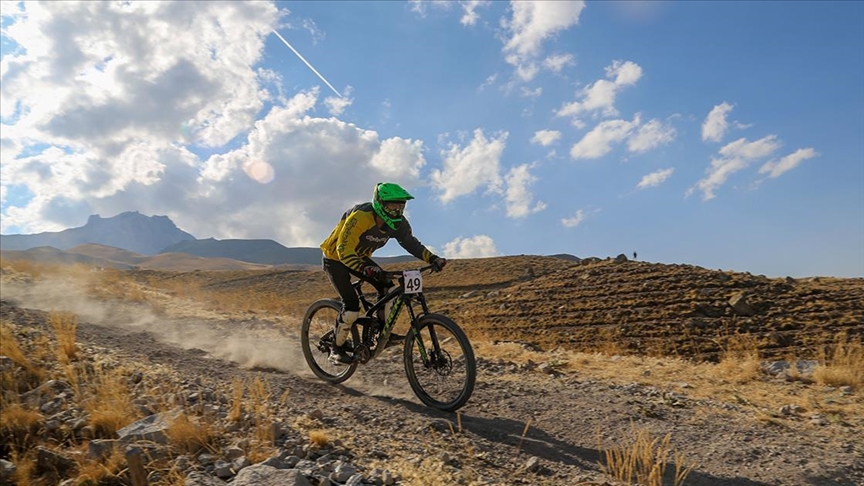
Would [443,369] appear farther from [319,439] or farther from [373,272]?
[319,439]

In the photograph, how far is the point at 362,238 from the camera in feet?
21.5

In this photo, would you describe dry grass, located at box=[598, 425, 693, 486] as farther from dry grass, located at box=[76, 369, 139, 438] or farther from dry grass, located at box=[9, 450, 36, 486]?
dry grass, located at box=[9, 450, 36, 486]

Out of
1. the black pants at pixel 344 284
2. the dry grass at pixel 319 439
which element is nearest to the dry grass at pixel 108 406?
the dry grass at pixel 319 439

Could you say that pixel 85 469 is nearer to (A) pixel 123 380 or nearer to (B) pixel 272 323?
(A) pixel 123 380

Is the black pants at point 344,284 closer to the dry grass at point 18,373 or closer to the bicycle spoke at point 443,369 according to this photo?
the bicycle spoke at point 443,369

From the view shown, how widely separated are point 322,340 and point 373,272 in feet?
5.60

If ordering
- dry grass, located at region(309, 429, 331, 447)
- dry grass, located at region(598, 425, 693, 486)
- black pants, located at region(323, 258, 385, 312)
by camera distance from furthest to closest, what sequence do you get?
black pants, located at region(323, 258, 385, 312) < dry grass, located at region(309, 429, 331, 447) < dry grass, located at region(598, 425, 693, 486)

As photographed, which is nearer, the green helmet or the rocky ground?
the rocky ground

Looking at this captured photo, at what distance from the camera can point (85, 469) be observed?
153 inches

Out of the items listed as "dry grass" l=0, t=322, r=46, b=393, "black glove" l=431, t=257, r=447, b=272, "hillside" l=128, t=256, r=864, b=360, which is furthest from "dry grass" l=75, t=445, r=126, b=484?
"hillside" l=128, t=256, r=864, b=360

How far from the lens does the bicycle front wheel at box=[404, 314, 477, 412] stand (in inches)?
219

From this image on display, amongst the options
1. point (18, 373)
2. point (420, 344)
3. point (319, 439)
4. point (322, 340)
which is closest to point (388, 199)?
point (420, 344)

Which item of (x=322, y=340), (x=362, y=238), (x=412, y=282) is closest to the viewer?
(x=412, y=282)

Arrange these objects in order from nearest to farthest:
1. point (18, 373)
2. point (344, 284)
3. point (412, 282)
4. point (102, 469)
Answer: point (102, 469) < point (18, 373) < point (412, 282) < point (344, 284)
